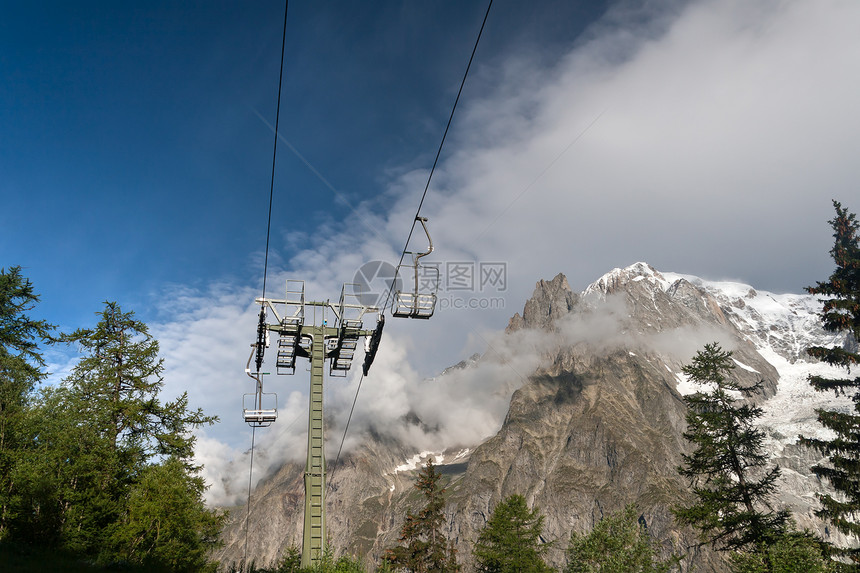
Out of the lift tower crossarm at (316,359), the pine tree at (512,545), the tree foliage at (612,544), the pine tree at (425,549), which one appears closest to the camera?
the lift tower crossarm at (316,359)

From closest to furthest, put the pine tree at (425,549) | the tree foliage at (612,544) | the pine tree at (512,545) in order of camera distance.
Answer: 1. the tree foliage at (612,544)
2. the pine tree at (512,545)
3. the pine tree at (425,549)

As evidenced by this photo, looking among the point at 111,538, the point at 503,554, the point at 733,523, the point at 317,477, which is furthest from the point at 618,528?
the point at 111,538

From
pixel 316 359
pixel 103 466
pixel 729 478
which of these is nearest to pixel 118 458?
pixel 103 466

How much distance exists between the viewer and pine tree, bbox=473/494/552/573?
55969 mm

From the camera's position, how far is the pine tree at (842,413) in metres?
28.7

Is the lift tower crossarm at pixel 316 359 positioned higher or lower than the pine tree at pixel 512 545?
higher

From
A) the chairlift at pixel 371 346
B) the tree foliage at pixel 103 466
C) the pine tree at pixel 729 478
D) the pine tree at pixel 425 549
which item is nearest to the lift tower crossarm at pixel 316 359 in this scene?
the chairlift at pixel 371 346

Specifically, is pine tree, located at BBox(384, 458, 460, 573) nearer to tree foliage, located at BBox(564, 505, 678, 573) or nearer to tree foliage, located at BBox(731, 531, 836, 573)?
tree foliage, located at BBox(564, 505, 678, 573)

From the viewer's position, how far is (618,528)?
50.6 m

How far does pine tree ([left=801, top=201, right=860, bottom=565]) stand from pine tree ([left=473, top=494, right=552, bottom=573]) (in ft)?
98.9

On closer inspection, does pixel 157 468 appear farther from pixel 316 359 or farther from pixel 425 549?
pixel 425 549

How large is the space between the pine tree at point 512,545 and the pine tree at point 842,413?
30.1 metres

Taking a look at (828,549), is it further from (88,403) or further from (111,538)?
(88,403)

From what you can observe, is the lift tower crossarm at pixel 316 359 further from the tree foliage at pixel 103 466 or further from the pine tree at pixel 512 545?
the pine tree at pixel 512 545
